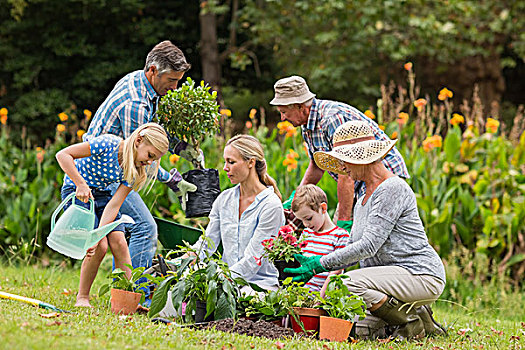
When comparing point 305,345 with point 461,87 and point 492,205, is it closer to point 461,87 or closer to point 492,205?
point 492,205

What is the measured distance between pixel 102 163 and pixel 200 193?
84cm

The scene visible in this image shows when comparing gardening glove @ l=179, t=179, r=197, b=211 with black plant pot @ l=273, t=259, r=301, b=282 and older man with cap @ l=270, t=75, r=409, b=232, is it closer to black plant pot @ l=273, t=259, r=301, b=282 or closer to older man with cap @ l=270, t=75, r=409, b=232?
older man with cap @ l=270, t=75, r=409, b=232

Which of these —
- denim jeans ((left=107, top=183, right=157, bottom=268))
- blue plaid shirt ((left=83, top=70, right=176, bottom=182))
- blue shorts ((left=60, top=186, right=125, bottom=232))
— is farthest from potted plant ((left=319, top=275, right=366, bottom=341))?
blue plaid shirt ((left=83, top=70, right=176, bottom=182))

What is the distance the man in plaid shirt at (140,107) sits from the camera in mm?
4129

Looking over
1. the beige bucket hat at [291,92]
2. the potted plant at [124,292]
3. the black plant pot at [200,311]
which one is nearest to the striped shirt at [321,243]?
the black plant pot at [200,311]

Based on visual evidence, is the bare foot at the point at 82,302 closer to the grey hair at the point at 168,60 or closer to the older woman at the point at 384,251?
the older woman at the point at 384,251

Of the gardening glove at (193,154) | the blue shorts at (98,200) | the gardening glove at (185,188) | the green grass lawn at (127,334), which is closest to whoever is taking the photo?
the green grass lawn at (127,334)

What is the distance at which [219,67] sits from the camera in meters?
13.2

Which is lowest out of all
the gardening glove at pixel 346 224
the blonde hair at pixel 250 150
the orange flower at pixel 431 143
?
the gardening glove at pixel 346 224

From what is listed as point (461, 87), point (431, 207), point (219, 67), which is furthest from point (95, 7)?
point (431, 207)

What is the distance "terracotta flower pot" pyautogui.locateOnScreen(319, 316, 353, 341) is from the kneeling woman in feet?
2.18

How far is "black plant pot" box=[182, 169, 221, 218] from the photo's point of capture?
4570mm

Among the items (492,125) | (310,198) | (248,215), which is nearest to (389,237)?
(310,198)

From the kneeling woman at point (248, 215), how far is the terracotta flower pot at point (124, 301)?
0.49 metres
